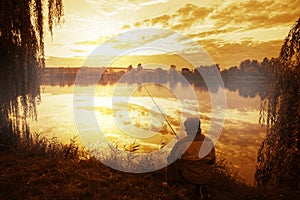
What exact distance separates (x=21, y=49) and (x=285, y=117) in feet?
29.5

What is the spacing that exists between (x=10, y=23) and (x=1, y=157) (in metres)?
4.39

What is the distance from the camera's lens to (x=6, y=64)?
752 cm

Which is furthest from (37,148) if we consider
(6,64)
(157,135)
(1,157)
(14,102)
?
(157,135)

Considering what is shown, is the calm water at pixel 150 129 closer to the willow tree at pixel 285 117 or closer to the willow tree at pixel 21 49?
the willow tree at pixel 21 49

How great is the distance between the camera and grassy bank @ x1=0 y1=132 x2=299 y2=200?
4.78 metres

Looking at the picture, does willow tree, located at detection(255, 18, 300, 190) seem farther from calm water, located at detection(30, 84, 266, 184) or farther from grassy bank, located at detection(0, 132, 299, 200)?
calm water, located at detection(30, 84, 266, 184)

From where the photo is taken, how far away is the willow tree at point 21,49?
23.7ft

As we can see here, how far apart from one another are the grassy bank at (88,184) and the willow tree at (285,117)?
1071 mm

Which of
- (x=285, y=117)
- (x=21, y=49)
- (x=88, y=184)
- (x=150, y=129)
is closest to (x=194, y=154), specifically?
(x=88, y=184)

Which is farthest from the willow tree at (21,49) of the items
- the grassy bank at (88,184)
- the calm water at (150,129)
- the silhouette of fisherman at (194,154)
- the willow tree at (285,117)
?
the willow tree at (285,117)

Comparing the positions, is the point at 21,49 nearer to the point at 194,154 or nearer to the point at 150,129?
the point at 194,154

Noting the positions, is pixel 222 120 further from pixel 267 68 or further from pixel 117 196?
pixel 117 196

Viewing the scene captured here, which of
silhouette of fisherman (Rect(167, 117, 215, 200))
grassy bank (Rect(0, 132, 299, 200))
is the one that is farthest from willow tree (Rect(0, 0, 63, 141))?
silhouette of fisherman (Rect(167, 117, 215, 200))

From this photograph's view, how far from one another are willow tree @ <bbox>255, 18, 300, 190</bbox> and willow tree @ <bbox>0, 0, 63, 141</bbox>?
7617 mm
